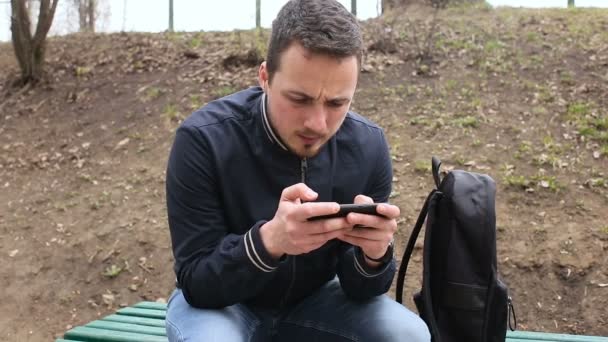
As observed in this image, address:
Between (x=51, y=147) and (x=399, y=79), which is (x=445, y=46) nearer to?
(x=399, y=79)

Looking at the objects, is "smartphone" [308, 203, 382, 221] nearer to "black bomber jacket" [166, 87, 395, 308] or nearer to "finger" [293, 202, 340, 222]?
"finger" [293, 202, 340, 222]

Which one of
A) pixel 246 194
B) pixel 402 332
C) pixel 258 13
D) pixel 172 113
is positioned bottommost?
pixel 402 332

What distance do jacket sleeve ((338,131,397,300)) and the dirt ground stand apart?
6.61 ft

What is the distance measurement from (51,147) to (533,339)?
5.11 m

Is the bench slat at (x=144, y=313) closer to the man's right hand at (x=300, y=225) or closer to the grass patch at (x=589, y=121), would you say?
the man's right hand at (x=300, y=225)

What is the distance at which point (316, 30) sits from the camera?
5.92 feet

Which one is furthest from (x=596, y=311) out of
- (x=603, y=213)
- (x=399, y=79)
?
(x=399, y=79)

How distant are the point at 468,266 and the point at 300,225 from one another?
2.15ft

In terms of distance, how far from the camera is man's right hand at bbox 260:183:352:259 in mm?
1636

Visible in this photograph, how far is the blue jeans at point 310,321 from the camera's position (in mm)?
1921

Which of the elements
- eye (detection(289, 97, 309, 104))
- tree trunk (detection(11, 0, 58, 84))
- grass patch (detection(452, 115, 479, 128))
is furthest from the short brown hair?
tree trunk (detection(11, 0, 58, 84))

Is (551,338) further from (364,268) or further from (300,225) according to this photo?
(300,225)

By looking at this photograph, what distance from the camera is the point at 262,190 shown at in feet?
6.84

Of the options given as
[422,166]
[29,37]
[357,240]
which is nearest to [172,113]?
[29,37]
